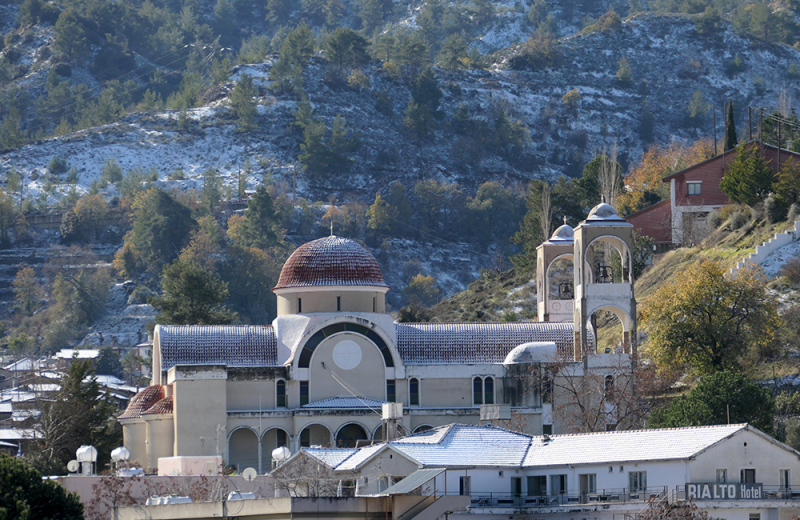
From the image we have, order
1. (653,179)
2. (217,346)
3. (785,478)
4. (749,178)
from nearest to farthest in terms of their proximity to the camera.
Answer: (785,478) < (217,346) < (749,178) < (653,179)

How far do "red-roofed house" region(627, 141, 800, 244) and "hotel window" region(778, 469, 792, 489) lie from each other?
157 feet

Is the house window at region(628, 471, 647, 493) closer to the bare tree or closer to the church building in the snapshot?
the church building

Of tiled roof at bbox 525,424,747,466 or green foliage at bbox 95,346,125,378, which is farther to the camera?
green foliage at bbox 95,346,125,378

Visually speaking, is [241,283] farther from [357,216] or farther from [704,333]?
[704,333]

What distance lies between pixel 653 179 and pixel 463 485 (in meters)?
77.6

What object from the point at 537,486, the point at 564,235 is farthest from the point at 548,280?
the point at 537,486

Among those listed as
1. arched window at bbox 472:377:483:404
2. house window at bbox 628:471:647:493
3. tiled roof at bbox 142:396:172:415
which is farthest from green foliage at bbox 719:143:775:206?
house window at bbox 628:471:647:493

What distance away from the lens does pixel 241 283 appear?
563 ft

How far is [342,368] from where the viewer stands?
7494 cm

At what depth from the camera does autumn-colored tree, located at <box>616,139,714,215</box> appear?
116m

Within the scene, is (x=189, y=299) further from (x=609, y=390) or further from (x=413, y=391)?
(x=609, y=390)

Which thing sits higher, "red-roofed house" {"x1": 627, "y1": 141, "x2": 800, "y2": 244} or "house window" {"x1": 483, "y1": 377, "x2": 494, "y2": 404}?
"red-roofed house" {"x1": 627, "y1": 141, "x2": 800, "y2": 244}

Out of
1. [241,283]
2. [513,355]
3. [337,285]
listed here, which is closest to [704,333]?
[513,355]

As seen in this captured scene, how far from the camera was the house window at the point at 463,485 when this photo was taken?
5374cm
